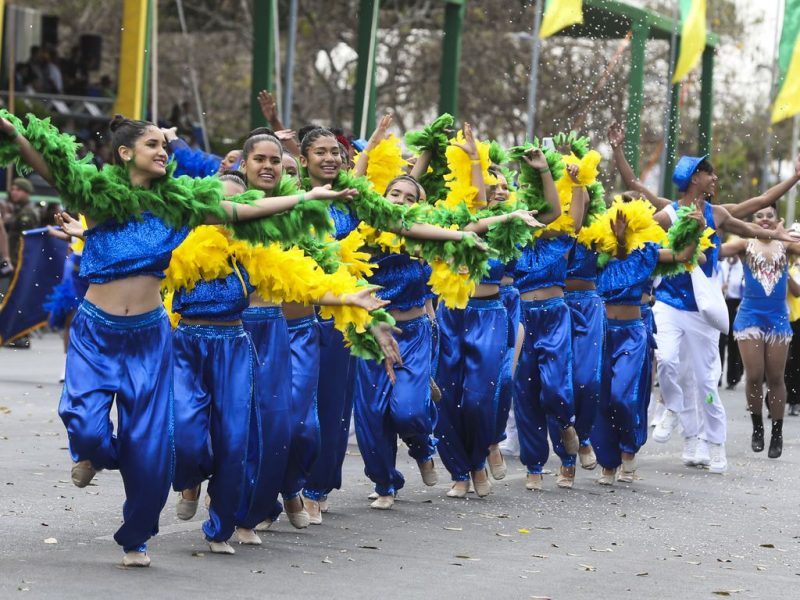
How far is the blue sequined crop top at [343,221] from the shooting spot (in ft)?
30.0

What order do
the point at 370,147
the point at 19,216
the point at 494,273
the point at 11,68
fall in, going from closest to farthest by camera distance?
the point at 370,147
the point at 494,273
the point at 19,216
the point at 11,68

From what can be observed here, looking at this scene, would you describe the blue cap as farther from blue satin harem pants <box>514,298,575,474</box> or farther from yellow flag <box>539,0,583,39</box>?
yellow flag <box>539,0,583,39</box>

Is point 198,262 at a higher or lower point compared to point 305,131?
lower

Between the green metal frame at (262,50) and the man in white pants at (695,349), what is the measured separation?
12821mm

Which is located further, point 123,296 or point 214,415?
point 214,415

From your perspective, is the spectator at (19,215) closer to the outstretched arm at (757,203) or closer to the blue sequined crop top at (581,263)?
the outstretched arm at (757,203)

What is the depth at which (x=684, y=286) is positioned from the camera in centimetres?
1276

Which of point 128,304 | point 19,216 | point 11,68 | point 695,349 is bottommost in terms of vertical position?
point 695,349

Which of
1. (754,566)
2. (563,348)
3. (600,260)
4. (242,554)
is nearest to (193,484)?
(242,554)

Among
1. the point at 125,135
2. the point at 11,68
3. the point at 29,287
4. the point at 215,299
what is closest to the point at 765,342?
the point at 215,299

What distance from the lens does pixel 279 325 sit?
→ 8219 mm

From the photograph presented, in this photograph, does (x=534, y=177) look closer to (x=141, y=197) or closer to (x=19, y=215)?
(x=141, y=197)

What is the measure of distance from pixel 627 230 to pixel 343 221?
2.87 metres

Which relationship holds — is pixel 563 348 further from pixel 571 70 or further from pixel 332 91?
pixel 571 70
